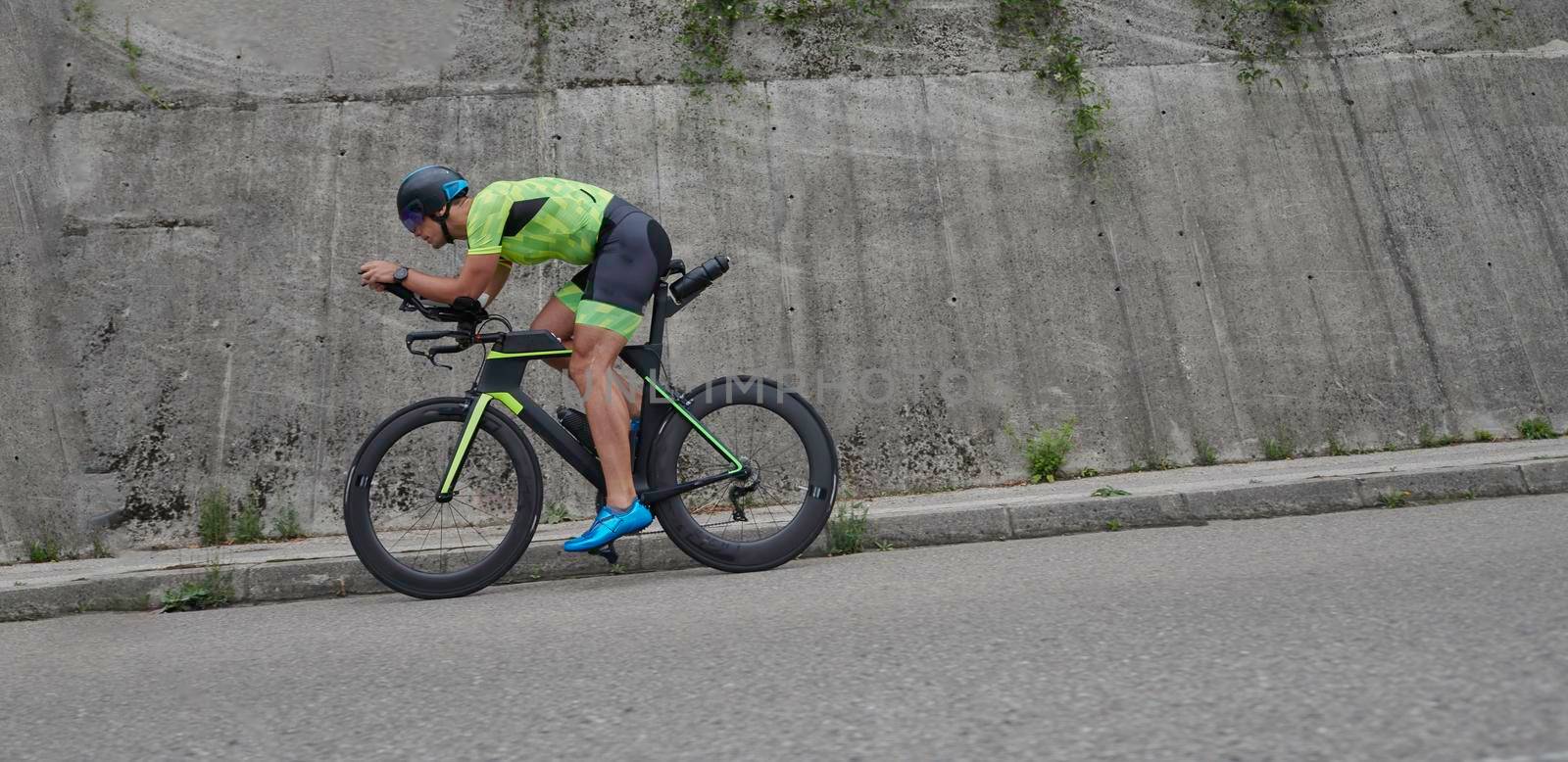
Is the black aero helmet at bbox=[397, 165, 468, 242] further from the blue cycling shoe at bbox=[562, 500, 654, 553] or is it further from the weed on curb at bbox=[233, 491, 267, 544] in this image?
the weed on curb at bbox=[233, 491, 267, 544]

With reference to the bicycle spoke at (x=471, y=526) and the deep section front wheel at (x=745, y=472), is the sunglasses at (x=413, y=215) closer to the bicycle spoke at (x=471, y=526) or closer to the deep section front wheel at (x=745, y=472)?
the bicycle spoke at (x=471, y=526)

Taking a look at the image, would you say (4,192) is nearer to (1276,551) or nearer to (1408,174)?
(1276,551)

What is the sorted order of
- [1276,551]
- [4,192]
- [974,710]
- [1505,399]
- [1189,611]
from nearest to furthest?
[974,710] < [1189,611] < [1276,551] < [4,192] < [1505,399]

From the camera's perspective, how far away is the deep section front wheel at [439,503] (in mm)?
4016

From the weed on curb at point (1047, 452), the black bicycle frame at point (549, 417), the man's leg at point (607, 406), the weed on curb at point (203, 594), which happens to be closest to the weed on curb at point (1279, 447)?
the weed on curb at point (1047, 452)

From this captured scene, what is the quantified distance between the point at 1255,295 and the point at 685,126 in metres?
4.09

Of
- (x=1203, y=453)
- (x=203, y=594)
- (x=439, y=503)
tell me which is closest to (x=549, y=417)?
(x=439, y=503)

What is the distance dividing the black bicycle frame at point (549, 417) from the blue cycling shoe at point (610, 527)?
0.15 m

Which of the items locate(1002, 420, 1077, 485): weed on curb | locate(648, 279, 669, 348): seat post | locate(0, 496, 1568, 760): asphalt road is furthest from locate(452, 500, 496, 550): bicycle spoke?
locate(1002, 420, 1077, 485): weed on curb

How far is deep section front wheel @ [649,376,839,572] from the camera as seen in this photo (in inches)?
163

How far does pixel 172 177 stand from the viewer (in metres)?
6.77

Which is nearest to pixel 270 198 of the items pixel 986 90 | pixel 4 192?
pixel 4 192

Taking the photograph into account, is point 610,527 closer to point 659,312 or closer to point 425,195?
point 659,312

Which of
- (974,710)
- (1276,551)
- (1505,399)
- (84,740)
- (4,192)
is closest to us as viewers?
(974,710)
